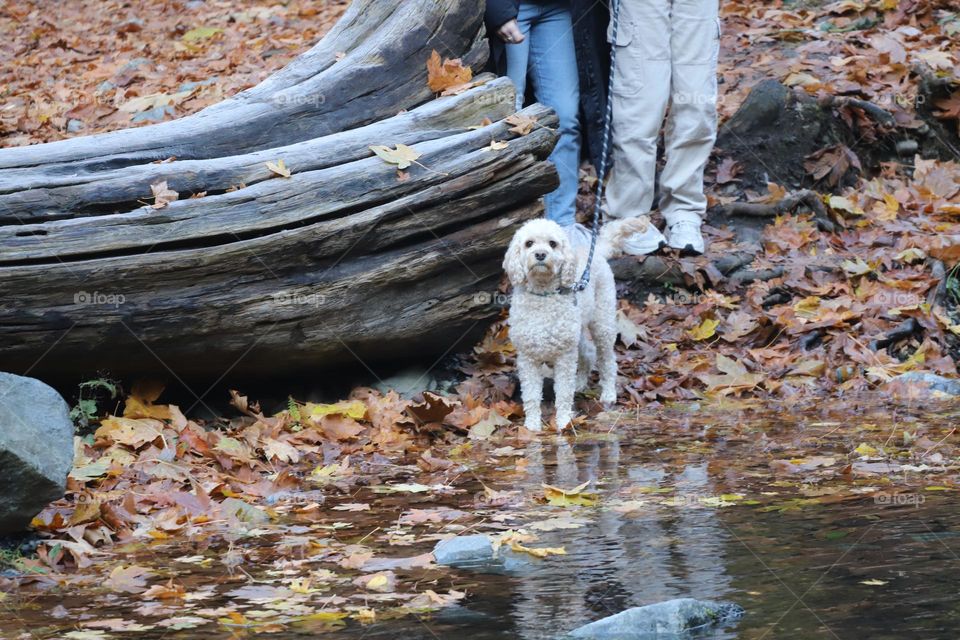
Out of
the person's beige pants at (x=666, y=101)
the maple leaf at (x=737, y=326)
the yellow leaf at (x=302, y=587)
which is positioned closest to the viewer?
the yellow leaf at (x=302, y=587)

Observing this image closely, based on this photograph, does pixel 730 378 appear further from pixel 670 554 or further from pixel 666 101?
pixel 670 554

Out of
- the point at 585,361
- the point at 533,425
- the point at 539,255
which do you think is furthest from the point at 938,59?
the point at 533,425

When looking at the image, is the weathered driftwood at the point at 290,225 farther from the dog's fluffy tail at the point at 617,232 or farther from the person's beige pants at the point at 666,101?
the person's beige pants at the point at 666,101

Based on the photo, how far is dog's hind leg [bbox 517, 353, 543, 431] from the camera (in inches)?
260

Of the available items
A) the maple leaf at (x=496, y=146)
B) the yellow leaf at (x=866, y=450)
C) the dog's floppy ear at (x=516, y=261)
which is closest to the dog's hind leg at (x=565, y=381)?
the dog's floppy ear at (x=516, y=261)

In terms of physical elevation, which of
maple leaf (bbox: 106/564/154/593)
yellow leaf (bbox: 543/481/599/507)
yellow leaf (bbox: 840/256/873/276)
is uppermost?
maple leaf (bbox: 106/564/154/593)

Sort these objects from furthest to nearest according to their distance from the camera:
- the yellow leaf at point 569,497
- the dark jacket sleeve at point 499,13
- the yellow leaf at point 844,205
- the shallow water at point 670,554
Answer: the yellow leaf at point 844,205 → the dark jacket sleeve at point 499,13 → the yellow leaf at point 569,497 → the shallow water at point 670,554

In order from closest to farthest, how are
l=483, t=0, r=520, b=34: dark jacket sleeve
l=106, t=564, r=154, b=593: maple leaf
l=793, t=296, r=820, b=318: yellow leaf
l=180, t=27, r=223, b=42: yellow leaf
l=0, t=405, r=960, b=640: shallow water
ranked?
l=0, t=405, r=960, b=640: shallow water → l=106, t=564, r=154, b=593: maple leaf → l=483, t=0, r=520, b=34: dark jacket sleeve → l=793, t=296, r=820, b=318: yellow leaf → l=180, t=27, r=223, b=42: yellow leaf

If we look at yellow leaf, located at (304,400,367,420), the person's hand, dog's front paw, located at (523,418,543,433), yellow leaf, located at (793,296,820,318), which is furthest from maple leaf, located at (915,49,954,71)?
yellow leaf, located at (304,400,367,420)

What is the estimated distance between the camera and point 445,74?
22.8 ft

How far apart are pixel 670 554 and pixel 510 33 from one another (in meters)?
4.58

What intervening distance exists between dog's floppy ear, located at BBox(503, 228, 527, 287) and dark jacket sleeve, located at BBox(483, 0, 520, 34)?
1.78 meters

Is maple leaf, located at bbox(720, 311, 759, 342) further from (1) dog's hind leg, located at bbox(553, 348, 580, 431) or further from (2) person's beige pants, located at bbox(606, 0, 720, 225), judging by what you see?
(1) dog's hind leg, located at bbox(553, 348, 580, 431)

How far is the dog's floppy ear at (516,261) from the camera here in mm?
6340
